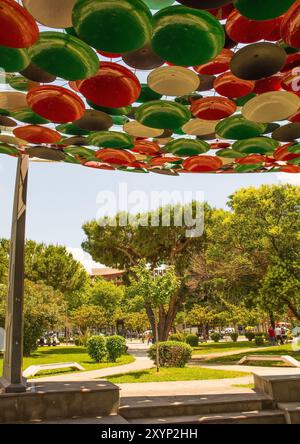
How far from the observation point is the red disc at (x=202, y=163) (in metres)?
9.57

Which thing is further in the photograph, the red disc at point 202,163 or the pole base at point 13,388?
the red disc at point 202,163

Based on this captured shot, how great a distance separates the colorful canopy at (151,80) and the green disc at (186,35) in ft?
0.04

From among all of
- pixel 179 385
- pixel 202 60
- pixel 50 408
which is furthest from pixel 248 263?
pixel 202 60

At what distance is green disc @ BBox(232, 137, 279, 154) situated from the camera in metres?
8.24

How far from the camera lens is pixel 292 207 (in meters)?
22.8

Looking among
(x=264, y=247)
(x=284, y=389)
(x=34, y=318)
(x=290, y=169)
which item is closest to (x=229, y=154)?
(x=290, y=169)

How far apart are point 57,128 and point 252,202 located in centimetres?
1774

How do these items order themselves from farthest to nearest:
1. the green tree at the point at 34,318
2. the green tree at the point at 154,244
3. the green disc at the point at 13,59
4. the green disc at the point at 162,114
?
the green tree at the point at 154,244 → the green tree at the point at 34,318 → the green disc at the point at 162,114 → the green disc at the point at 13,59

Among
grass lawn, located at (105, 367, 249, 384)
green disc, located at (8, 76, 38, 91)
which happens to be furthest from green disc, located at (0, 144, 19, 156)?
grass lawn, located at (105, 367, 249, 384)

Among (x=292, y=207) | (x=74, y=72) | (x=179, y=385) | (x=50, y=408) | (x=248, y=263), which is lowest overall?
(x=179, y=385)

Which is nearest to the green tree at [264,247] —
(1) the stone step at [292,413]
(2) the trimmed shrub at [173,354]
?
(2) the trimmed shrub at [173,354]

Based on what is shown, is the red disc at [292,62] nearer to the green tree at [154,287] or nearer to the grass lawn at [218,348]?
the green tree at [154,287]

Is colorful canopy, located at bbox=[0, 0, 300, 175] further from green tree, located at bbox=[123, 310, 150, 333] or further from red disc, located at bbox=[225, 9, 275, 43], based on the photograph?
green tree, located at bbox=[123, 310, 150, 333]

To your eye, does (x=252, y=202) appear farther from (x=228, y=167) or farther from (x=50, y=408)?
(x=50, y=408)
